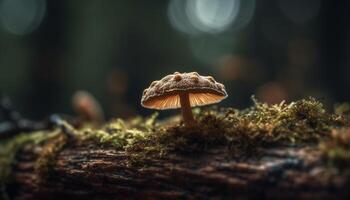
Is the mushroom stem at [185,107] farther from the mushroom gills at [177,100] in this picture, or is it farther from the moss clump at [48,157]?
the moss clump at [48,157]

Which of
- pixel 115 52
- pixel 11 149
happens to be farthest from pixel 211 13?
pixel 11 149

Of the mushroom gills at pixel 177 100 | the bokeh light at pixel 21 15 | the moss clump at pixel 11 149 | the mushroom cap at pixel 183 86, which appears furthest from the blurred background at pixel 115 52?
the mushroom cap at pixel 183 86

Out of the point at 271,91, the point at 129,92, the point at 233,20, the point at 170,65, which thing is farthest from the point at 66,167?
the point at 233,20

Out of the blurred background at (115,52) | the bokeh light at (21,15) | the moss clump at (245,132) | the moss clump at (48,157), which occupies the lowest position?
the moss clump at (245,132)

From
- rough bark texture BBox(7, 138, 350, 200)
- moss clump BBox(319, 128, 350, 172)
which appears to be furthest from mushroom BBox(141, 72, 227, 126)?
moss clump BBox(319, 128, 350, 172)

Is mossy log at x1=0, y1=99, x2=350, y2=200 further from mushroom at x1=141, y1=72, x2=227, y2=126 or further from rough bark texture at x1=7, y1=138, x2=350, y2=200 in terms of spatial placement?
mushroom at x1=141, y1=72, x2=227, y2=126

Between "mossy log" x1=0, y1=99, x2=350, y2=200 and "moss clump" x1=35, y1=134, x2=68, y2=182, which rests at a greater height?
"moss clump" x1=35, y1=134, x2=68, y2=182

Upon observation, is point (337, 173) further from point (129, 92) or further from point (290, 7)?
point (290, 7)
